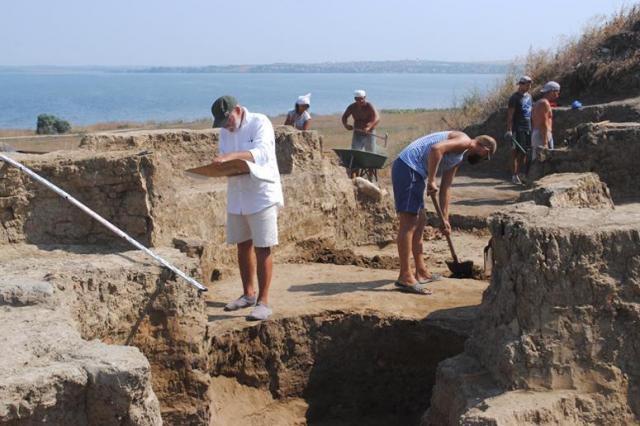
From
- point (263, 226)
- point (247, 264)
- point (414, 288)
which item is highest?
point (263, 226)

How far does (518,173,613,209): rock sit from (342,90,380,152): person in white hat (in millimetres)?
6235

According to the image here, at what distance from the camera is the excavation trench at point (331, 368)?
284 inches

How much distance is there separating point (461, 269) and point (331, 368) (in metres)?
2.01

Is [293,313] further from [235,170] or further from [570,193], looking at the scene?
[570,193]

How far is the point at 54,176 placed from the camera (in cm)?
725

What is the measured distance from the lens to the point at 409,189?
7770 millimetres

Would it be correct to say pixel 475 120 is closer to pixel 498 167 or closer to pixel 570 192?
pixel 498 167

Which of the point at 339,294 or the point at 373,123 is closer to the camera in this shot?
the point at 339,294

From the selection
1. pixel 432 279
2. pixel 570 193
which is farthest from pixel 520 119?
pixel 570 193

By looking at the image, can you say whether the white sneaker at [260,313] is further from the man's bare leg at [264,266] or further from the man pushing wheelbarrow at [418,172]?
the man pushing wheelbarrow at [418,172]

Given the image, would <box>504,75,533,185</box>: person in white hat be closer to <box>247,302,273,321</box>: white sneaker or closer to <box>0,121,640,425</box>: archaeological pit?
<box>0,121,640,425</box>: archaeological pit

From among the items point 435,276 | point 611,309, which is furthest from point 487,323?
point 435,276

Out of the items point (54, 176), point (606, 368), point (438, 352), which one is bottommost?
point (438, 352)

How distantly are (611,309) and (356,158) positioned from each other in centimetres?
795
